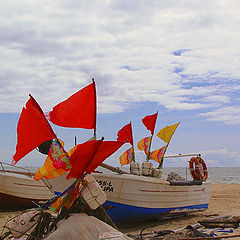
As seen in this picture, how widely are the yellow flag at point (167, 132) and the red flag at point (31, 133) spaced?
21.0 feet

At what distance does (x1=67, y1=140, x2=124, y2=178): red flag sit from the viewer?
15.4ft

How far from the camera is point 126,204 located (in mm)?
8328

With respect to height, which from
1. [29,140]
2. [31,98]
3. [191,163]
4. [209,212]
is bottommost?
[209,212]

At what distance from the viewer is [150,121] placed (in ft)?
36.0

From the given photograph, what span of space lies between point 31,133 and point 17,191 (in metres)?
7.40

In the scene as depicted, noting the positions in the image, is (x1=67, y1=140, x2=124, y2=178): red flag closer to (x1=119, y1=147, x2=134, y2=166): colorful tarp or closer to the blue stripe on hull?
the blue stripe on hull

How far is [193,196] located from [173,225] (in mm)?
1542

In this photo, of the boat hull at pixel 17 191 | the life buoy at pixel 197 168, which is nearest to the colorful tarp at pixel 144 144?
the life buoy at pixel 197 168

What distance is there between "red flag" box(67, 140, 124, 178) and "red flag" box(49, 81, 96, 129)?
63 cm

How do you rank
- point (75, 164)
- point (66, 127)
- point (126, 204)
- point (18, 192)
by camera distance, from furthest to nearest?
point (18, 192) < point (126, 204) < point (66, 127) < point (75, 164)

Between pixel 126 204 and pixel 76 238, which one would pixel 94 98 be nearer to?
pixel 76 238

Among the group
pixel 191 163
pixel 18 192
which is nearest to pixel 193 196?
pixel 191 163

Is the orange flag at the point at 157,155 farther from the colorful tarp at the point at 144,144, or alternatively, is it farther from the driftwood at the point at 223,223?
the driftwood at the point at 223,223

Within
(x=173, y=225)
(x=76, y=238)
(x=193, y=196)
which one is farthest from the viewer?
(x=193, y=196)
